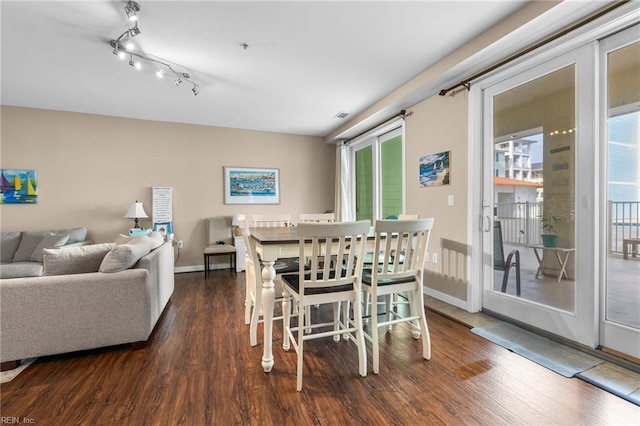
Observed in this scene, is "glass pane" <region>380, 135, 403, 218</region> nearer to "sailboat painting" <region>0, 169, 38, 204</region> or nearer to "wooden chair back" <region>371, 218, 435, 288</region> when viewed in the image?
"wooden chair back" <region>371, 218, 435, 288</region>

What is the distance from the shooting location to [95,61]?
279 cm

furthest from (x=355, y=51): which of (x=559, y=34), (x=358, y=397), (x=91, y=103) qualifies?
(x=91, y=103)

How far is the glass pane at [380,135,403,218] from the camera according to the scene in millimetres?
4215

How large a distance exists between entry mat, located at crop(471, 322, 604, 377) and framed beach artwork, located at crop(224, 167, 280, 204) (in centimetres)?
399

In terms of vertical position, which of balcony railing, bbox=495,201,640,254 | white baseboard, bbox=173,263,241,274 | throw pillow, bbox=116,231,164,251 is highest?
balcony railing, bbox=495,201,640,254

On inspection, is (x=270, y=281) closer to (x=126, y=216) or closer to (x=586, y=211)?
(x=586, y=211)

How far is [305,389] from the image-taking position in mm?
1647

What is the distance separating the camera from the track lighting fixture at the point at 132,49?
2.02 metres

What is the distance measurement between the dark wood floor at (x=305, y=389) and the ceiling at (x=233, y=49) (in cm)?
254

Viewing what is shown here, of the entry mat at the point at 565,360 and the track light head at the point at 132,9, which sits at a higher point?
the track light head at the point at 132,9

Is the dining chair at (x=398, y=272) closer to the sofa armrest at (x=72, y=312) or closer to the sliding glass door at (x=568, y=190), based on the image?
the sliding glass door at (x=568, y=190)

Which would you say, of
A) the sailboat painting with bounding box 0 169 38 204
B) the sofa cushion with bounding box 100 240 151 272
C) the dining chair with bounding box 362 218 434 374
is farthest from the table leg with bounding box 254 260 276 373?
the sailboat painting with bounding box 0 169 38 204

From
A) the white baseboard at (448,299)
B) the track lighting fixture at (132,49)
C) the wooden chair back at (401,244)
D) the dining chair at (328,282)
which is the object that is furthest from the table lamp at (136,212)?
the white baseboard at (448,299)

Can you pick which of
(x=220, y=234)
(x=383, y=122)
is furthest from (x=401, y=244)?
(x=220, y=234)
